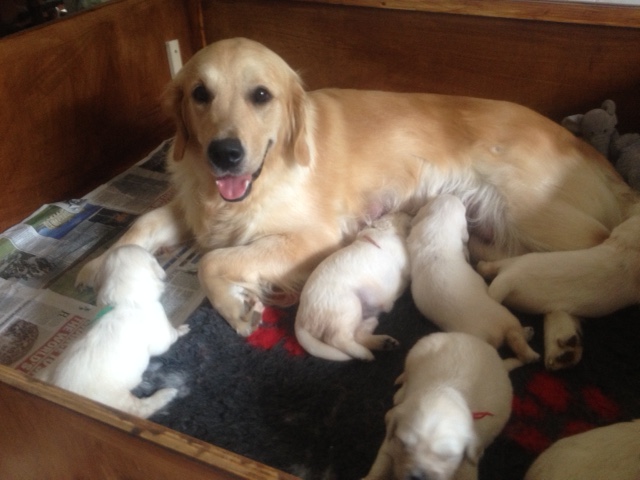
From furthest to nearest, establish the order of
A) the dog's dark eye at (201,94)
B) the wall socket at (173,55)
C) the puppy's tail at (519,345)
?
the wall socket at (173,55) < the dog's dark eye at (201,94) < the puppy's tail at (519,345)

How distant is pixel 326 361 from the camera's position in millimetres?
1301

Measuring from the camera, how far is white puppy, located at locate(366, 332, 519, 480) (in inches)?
33.6

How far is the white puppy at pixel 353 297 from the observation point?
4.11ft

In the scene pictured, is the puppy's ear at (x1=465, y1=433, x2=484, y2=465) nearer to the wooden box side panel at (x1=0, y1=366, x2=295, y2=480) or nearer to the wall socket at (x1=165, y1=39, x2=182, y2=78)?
the wooden box side panel at (x1=0, y1=366, x2=295, y2=480)

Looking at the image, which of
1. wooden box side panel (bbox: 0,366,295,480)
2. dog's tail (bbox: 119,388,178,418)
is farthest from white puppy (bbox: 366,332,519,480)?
dog's tail (bbox: 119,388,178,418)

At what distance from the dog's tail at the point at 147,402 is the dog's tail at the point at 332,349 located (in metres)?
0.32

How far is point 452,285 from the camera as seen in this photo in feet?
4.22

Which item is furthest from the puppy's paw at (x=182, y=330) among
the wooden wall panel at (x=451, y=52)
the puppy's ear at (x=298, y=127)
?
the wooden wall panel at (x=451, y=52)

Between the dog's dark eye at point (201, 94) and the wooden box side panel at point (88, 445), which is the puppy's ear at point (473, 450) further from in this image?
the dog's dark eye at point (201, 94)

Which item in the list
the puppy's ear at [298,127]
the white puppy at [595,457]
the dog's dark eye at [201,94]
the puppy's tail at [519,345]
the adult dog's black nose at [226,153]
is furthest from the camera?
the puppy's ear at [298,127]

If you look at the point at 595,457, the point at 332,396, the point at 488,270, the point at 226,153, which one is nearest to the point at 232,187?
the point at 226,153

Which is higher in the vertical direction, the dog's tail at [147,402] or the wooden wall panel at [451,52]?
the wooden wall panel at [451,52]

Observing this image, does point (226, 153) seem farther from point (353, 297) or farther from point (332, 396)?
point (332, 396)

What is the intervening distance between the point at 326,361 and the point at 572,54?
4.49 feet
